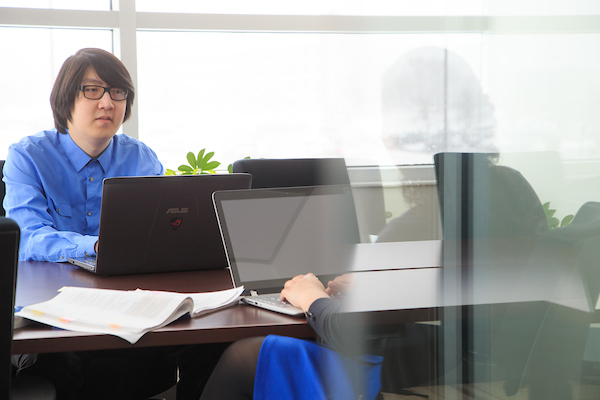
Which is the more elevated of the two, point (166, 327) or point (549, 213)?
point (549, 213)

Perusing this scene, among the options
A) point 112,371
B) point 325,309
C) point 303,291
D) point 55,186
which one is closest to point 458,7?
point 325,309

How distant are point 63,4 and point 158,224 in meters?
2.69

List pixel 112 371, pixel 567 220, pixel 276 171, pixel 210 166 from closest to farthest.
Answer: pixel 567 220
pixel 112 371
pixel 276 171
pixel 210 166

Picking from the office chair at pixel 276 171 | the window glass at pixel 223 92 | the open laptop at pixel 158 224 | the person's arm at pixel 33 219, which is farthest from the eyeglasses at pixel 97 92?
the window glass at pixel 223 92

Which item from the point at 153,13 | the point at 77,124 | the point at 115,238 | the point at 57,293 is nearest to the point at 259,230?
the point at 115,238

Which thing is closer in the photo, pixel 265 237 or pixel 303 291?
pixel 303 291

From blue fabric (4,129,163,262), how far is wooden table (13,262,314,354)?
1.07ft

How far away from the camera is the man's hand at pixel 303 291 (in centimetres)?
91

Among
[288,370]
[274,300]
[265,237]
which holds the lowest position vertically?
[288,370]

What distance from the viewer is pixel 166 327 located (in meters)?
0.88

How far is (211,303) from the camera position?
1.00 metres

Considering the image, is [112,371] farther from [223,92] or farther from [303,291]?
[223,92]

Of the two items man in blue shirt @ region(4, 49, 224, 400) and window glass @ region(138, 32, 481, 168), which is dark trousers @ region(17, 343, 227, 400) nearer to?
man in blue shirt @ region(4, 49, 224, 400)

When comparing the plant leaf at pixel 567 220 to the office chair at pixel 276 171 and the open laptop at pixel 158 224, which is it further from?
the office chair at pixel 276 171
